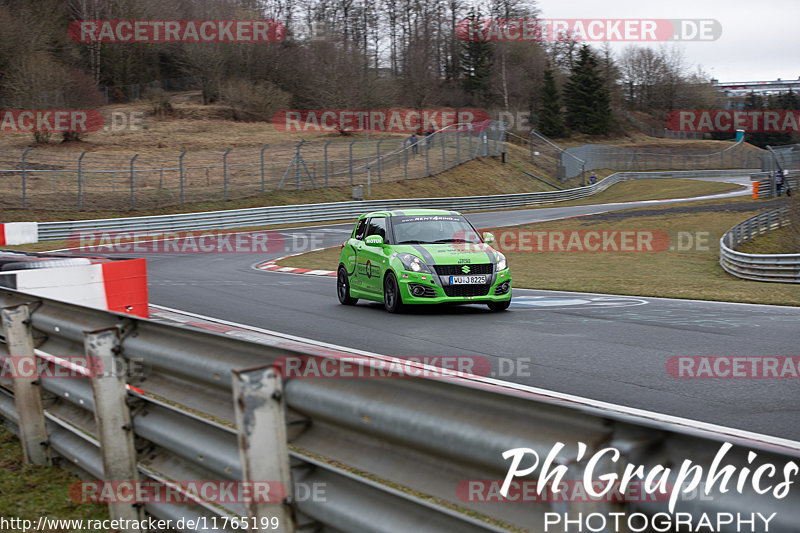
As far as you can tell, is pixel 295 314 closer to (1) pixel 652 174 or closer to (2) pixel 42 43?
(2) pixel 42 43

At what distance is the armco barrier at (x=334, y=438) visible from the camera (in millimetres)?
2051

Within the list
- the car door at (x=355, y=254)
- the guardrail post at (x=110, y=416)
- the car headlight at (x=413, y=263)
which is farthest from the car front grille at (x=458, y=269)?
the guardrail post at (x=110, y=416)

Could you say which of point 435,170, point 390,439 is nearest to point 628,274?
point 390,439

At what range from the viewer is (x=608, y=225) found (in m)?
41.8

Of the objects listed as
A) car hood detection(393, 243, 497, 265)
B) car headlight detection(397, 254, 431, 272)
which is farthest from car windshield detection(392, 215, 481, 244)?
car headlight detection(397, 254, 431, 272)

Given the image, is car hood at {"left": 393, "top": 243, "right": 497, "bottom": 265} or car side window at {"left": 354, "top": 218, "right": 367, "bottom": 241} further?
car side window at {"left": 354, "top": 218, "right": 367, "bottom": 241}

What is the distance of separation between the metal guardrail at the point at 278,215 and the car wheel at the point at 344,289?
911 inches

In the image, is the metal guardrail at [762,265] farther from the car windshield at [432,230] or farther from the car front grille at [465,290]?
the car front grille at [465,290]

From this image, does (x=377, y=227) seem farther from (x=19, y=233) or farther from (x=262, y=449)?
(x=19, y=233)

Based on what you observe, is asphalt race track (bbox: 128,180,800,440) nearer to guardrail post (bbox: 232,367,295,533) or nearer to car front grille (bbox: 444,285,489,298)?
car front grille (bbox: 444,285,489,298)

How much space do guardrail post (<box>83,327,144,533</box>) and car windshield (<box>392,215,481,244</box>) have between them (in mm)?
9726

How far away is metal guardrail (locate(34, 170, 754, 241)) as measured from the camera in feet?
119

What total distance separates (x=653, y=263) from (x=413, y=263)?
54.1ft

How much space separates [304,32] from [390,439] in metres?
94.2
